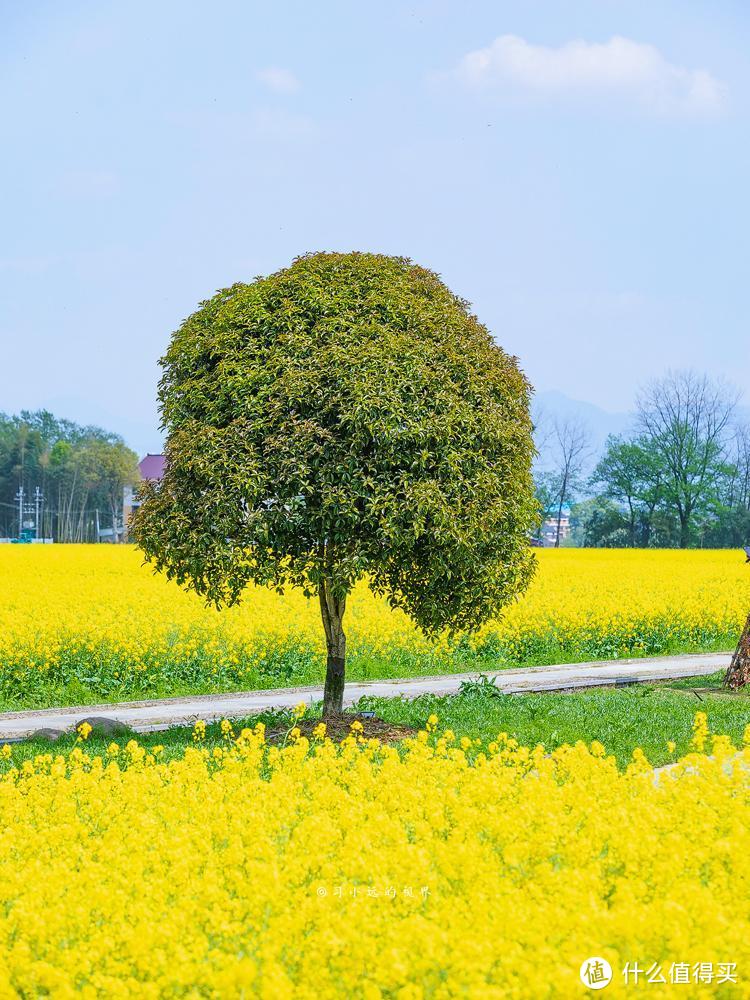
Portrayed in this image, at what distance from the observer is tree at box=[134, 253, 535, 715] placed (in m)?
9.48

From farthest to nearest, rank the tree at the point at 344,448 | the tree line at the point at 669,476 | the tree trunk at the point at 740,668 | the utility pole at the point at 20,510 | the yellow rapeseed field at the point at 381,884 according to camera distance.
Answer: the utility pole at the point at 20,510
the tree line at the point at 669,476
the tree trunk at the point at 740,668
the tree at the point at 344,448
the yellow rapeseed field at the point at 381,884

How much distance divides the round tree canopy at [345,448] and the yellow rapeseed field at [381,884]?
299 cm

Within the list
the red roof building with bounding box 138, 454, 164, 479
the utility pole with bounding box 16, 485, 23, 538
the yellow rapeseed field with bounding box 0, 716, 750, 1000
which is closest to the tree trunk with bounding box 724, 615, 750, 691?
the yellow rapeseed field with bounding box 0, 716, 750, 1000

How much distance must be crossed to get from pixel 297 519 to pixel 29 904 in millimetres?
5340

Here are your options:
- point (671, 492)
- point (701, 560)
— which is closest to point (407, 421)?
point (701, 560)

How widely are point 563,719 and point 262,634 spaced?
24.3 ft

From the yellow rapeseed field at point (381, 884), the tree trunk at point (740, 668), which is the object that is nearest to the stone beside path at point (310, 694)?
the tree trunk at point (740, 668)

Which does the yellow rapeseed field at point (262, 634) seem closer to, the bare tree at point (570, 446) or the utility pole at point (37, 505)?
the bare tree at point (570, 446)

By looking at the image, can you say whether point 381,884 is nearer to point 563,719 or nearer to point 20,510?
point 563,719

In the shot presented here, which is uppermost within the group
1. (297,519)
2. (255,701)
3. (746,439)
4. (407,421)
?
(746,439)

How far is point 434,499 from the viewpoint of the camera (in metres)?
9.44

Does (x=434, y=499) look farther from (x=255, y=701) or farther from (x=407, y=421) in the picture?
(x=255, y=701)

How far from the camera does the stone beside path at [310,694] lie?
42.3 feet

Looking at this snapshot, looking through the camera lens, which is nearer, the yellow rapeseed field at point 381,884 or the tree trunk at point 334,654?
the yellow rapeseed field at point 381,884
